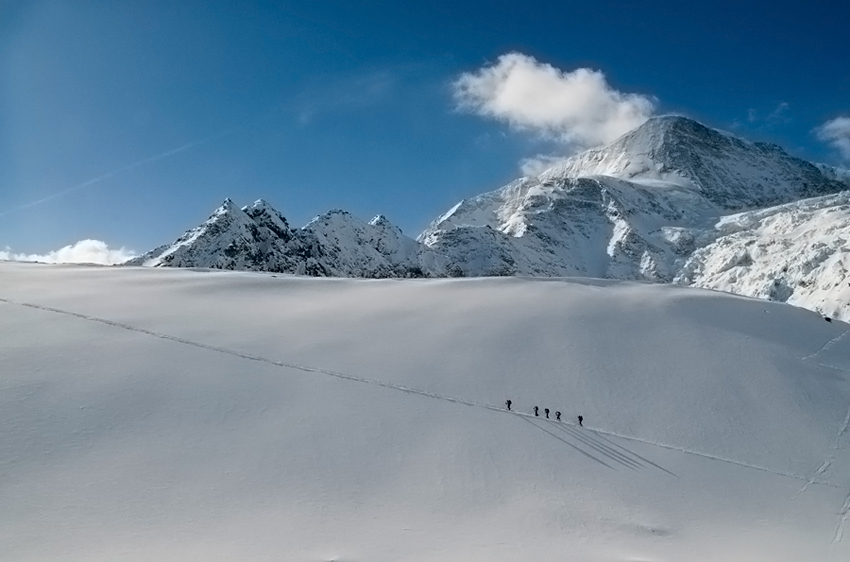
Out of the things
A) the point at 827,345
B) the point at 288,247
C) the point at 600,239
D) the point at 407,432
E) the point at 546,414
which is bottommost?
the point at 407,432

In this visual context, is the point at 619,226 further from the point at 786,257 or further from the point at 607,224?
the point at 786,257

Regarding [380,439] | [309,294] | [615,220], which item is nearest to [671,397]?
[380,439]

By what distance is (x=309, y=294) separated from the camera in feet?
109

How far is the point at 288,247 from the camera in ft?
321

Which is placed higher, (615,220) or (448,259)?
(615,220)

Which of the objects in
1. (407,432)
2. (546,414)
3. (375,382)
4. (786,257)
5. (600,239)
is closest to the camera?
(407,432)

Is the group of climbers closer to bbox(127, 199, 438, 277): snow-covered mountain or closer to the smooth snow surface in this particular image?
the smooth snow surface

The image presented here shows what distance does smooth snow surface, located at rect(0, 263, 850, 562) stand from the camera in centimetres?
1297

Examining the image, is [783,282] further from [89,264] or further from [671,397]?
[89,264]

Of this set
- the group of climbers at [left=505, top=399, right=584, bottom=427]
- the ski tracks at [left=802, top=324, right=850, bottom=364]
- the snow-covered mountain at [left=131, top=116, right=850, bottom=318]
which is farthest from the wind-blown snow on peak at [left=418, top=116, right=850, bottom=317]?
the group of climbers at [left=505, top=399, right=584, bottom=427]

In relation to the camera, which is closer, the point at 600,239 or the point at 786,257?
the point at 786,257

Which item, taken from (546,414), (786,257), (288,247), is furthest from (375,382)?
(786,257)

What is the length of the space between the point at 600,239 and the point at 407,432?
15142cm

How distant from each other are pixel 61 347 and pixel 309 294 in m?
14.2
